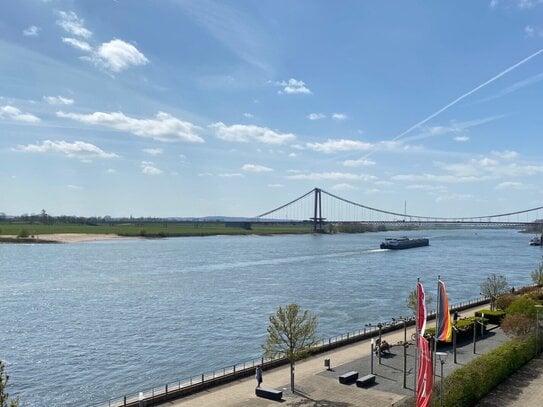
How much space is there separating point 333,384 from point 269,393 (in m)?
3.18

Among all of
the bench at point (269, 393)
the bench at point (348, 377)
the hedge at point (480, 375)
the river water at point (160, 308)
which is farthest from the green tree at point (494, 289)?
the bench at point (269, 393)

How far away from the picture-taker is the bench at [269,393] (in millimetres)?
20625

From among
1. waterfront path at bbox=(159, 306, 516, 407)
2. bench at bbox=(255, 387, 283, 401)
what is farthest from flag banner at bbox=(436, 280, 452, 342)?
bench at bbox=(255, 387, 283, 401)

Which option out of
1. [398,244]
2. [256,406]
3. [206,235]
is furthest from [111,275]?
[206,235]

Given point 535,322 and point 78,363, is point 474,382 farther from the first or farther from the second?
point 78,363

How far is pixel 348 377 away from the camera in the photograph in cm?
2250

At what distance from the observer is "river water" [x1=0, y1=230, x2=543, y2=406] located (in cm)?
2974

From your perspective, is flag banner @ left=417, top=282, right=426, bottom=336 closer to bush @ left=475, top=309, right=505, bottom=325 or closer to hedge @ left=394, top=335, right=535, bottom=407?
hedge @ left=394, top=335, right=535, bottom=407

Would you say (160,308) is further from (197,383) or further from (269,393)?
(269,393)

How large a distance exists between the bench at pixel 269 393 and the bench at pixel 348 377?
2895 mm

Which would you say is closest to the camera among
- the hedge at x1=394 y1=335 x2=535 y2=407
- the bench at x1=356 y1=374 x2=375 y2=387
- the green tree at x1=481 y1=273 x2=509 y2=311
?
the hedge at x1=394 y1=335 x2=535 y2=407

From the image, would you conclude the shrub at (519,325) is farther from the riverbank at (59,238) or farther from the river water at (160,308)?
the riverbank at (59,238)

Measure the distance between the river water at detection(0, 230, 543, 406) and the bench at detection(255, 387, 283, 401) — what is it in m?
8.35

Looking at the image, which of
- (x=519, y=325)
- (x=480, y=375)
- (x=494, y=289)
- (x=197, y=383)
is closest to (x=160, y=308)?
(x=197, y=383)
